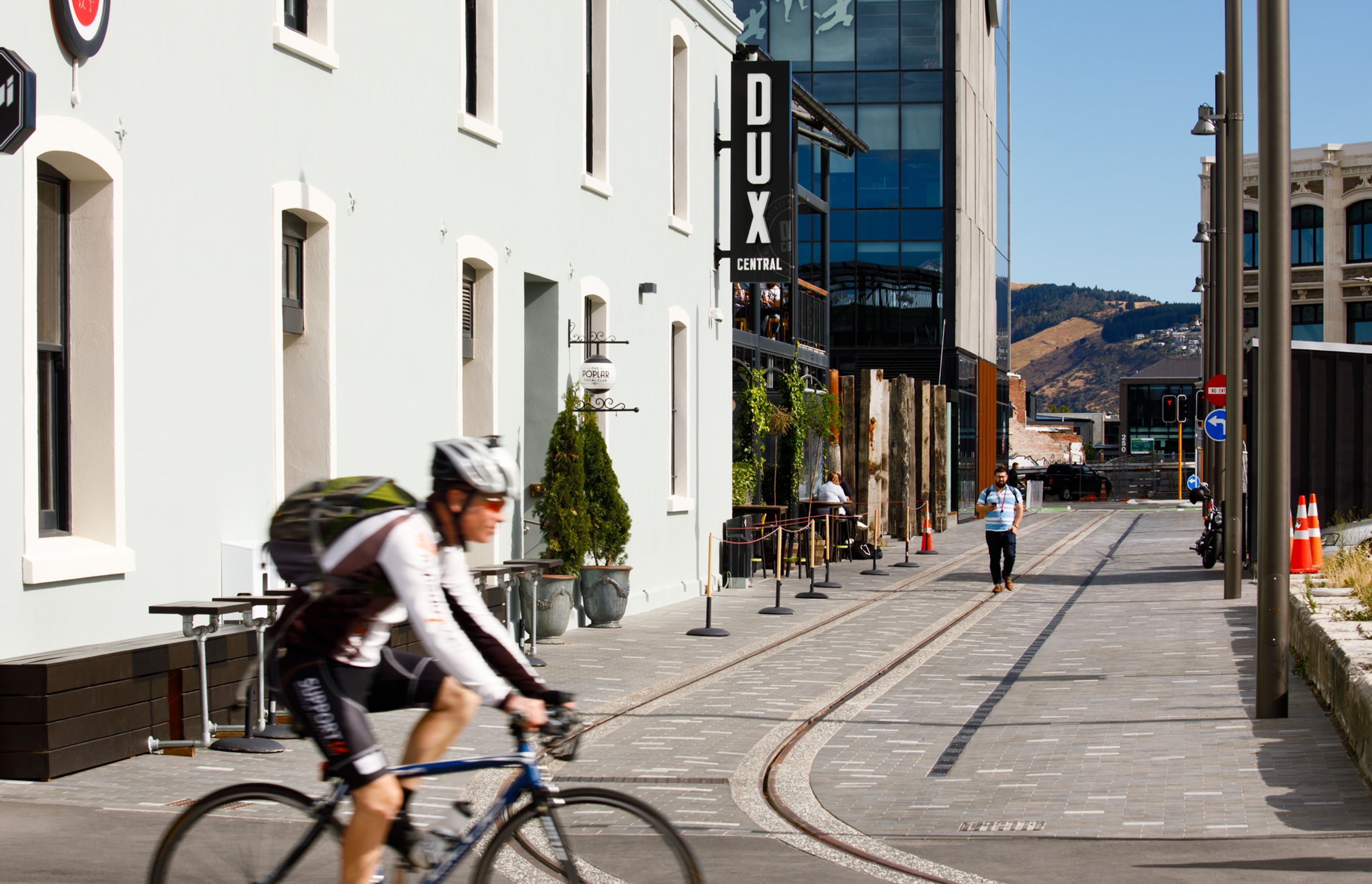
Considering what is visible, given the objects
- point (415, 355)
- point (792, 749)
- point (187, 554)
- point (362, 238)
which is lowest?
point (792, 749)

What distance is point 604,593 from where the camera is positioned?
56.6ft

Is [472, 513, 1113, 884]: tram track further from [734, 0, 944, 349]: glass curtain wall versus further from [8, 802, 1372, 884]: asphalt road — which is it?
[734, 0, 944, 349]: glass curtain wall

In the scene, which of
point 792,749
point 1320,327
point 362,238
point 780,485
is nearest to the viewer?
point 792,749

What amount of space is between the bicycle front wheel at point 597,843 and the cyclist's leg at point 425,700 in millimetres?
310

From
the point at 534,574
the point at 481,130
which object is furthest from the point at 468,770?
the point at 481,130

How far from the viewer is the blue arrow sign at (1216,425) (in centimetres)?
2467

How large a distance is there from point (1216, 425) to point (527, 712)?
22204 mm

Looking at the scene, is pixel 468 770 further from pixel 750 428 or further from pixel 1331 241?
pixel 1331 241

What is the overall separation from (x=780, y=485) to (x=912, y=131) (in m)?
22.9

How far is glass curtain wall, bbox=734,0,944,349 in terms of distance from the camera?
4809cm

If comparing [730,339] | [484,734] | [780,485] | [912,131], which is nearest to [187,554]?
[484,734]

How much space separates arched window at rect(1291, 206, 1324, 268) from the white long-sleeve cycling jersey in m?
64.5

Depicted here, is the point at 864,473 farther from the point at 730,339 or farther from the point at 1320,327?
the point at 1320,327

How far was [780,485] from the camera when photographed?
28.3m
